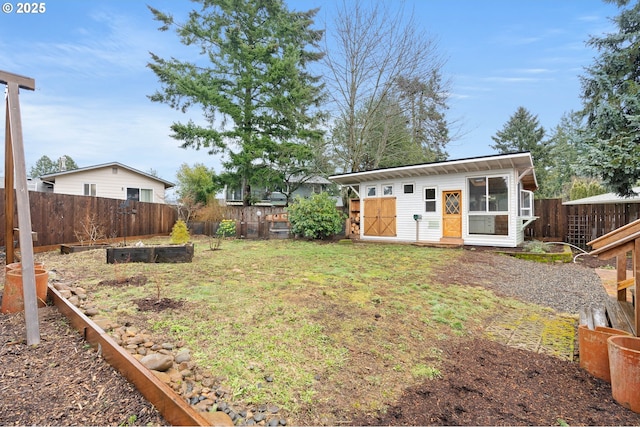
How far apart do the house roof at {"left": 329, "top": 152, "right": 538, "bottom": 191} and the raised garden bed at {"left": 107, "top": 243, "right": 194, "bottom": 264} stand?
7422 mm

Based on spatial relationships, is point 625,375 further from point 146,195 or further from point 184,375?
point 146,195

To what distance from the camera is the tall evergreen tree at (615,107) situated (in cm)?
926

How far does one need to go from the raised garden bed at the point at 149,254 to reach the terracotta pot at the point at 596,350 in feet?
22.0

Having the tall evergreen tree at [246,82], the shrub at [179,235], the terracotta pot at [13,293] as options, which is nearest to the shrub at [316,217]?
the tall evergreen tree at [246,82]

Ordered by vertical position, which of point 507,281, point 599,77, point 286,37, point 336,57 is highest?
point 286,37

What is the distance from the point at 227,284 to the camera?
485 centimetres

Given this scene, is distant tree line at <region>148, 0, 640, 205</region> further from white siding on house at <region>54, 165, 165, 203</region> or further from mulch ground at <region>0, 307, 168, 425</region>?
mulch ground at <region>0, 307, 168, 425</region>

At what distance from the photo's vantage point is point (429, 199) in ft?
37.9

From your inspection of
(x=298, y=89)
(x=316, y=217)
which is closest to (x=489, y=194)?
(x=316, y=217)

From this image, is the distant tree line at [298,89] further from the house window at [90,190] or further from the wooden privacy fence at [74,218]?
the house window at [90,190]

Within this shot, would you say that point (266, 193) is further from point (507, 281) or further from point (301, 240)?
point (507, 281)

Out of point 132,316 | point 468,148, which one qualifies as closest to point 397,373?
point 132,316

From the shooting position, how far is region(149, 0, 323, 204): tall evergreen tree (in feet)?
50.3

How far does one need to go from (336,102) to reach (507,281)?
1169 centimetres
